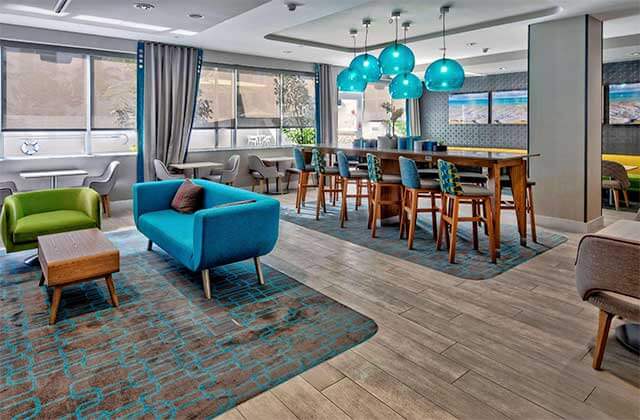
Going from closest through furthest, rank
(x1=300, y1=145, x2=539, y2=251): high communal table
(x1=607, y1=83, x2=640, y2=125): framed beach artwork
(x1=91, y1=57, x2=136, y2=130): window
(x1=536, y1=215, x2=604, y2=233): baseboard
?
(x1=300, y1=145, x2=539, y2=251): high communal table
(x1=536, y1=215, x2=604, y2=233): baseboard
(x1=91, y1=57, x2=136, y2=130): window
(x1=607, y1=83, x2=640, y2=125): framed beach artwork

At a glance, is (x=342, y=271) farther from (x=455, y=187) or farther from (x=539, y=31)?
(x=539, y=31)

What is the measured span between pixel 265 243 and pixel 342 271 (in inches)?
32.6

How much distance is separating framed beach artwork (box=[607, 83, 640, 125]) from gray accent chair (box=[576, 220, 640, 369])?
7.25m

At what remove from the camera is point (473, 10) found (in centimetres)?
563

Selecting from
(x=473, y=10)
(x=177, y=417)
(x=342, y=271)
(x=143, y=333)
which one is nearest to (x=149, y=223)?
(x=143, y=333)

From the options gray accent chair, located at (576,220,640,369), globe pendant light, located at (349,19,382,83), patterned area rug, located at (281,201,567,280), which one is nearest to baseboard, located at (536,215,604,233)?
A: patterned area rug, located at (281,201,567,280)

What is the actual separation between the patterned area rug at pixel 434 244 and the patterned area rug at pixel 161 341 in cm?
139

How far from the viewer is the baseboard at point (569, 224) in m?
5.58

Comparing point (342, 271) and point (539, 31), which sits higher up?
point (539, 31)

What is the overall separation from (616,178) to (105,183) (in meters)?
7.63

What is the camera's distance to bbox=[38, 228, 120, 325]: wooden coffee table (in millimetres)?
3041

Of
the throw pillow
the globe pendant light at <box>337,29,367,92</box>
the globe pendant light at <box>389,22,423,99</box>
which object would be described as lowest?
the throw pillow

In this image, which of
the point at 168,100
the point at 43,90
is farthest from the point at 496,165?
the point at 43,90

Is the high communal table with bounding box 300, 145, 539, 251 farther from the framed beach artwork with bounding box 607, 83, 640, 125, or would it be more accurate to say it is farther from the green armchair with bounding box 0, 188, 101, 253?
the framed beach artwork with bounding box 607, 83, 640, 125
